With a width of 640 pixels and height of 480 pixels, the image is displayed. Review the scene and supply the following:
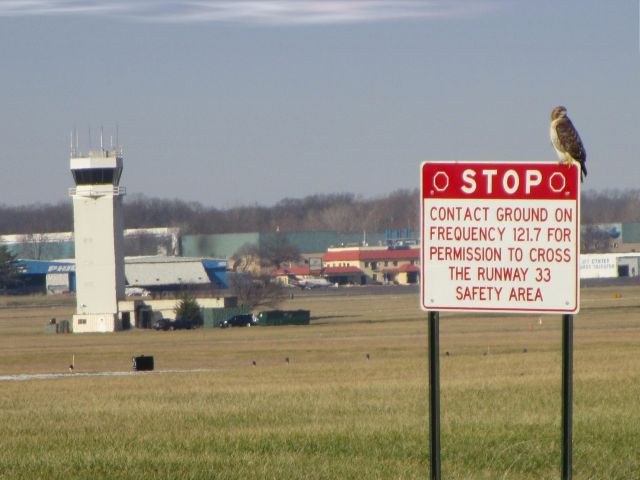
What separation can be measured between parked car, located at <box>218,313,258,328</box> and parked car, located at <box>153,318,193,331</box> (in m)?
3.00

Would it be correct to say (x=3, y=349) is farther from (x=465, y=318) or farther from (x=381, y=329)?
(x=465, y=318)

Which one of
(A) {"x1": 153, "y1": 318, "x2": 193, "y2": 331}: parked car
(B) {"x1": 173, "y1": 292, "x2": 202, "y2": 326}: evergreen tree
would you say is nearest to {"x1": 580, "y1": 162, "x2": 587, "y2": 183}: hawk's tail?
(A) {"x1": 153, "y1": 318, "x2": 193, "y2": 331}: parked car

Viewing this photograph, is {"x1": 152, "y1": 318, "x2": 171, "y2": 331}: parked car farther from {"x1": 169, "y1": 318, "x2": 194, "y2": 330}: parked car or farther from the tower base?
the tower base

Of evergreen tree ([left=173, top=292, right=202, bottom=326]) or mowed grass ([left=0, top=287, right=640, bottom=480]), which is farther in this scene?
evergreen tree ([left=173, top=292, right=202, bottom=326])

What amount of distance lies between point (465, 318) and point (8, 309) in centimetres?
6730

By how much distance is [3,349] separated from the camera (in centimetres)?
8194

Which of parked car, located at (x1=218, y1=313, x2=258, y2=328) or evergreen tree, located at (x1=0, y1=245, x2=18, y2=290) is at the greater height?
evergreen tree, located at (x1=0, y1=245, x2=18, y2=290)

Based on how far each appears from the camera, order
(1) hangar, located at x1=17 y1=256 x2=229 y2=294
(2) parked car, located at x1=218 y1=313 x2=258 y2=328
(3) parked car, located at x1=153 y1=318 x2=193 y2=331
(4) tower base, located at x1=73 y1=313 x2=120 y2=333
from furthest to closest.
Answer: (1) hangar, located at x1=17 y1=256 x2=229 y2=294 → (2) parked car, located at x1=218 y1=313 x2=258 y2=328 → (4) tower base, located at x1=73 y1=313 x2=120 y2=333 → (3) parked car, located at x1=153 y1=318 x2=193 y2=331

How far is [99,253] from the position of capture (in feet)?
356

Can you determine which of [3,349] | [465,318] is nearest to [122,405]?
[3,349]

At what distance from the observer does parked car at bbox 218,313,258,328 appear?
4348 inches

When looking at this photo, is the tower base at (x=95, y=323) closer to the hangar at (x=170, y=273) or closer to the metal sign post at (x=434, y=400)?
the hangar at (x=170, y=273)

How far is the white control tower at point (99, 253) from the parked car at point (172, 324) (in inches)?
158

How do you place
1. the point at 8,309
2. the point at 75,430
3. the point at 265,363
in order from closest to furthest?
the point at 75,430, the point at 265,363, the point at 8,309
